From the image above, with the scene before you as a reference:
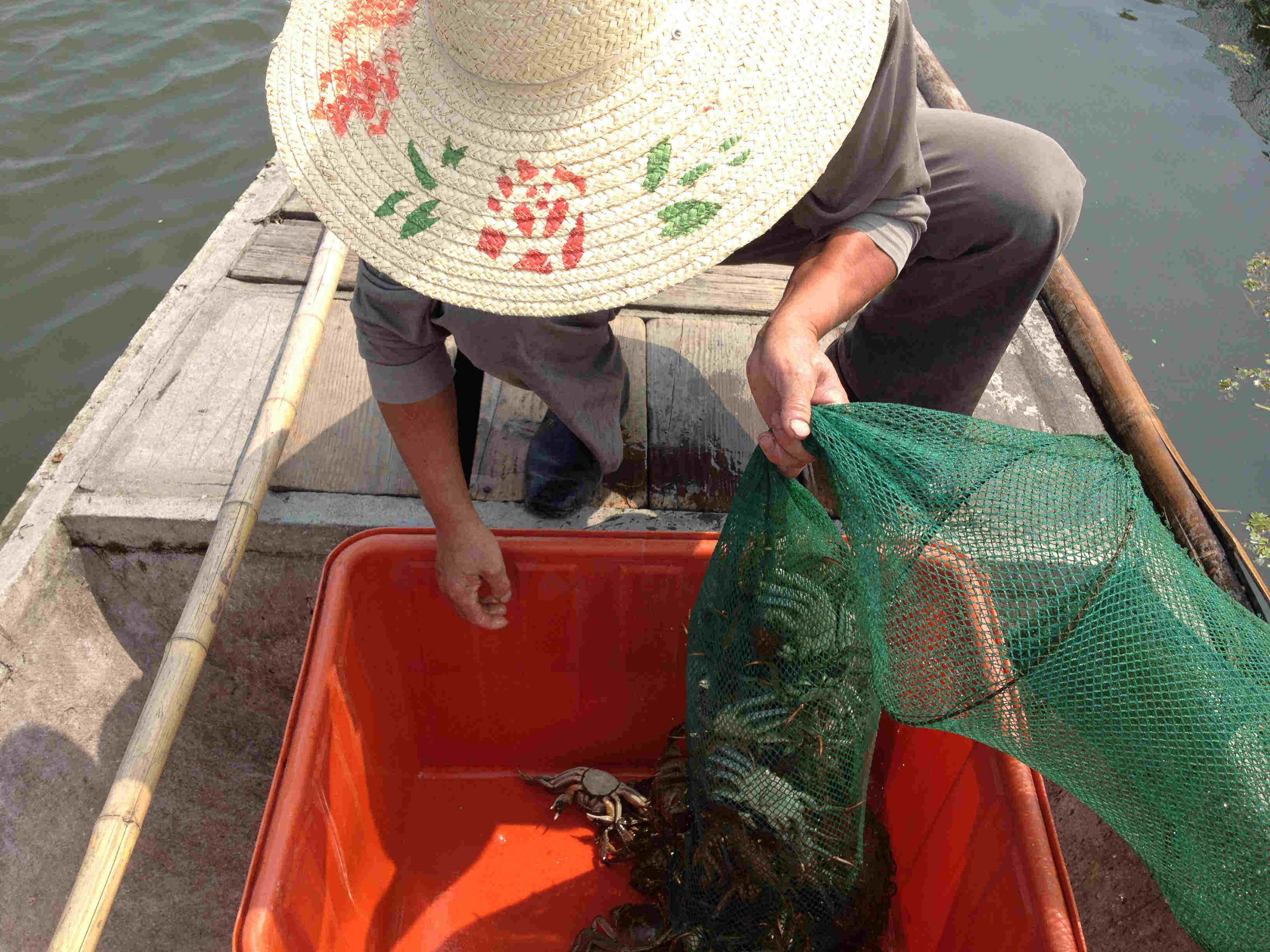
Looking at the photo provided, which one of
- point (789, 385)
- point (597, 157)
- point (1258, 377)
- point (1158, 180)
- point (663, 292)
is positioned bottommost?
point (1258, 377)

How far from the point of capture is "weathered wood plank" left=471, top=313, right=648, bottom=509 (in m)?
2.04

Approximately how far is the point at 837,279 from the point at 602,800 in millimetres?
1251

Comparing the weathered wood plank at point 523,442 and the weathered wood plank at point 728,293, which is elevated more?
the weathered wood plank at point 728,293

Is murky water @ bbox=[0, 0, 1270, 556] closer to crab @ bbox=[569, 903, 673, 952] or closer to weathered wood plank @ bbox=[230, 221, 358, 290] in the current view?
weathered wood plank @ bbox=[230, 221, 358, 290]

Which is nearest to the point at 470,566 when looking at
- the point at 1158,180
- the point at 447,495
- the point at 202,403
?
the point at 447,495

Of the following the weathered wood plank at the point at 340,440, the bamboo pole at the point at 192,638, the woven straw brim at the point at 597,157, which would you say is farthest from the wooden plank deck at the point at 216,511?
the woven straw brim at the point at 597,157

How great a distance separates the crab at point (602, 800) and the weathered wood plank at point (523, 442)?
0.63 metres

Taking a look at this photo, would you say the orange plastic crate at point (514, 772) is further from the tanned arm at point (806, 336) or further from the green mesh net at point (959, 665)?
the tanned arm at point (806, 336)

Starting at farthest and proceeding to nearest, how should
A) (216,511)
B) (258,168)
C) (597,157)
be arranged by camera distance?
1. (258,168)
2. (216,511)
3. (597,157)

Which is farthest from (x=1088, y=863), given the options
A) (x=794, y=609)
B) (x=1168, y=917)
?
(x=794, y=609)

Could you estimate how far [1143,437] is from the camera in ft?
7.02

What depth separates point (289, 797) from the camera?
1.39m

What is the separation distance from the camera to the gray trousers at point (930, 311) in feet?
5.21

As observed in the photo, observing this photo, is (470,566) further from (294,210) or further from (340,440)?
(294,210)
